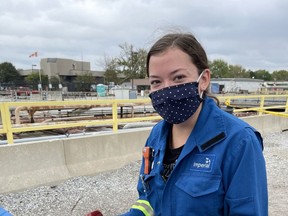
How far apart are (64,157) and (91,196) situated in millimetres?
1091

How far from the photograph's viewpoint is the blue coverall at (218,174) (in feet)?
4.02

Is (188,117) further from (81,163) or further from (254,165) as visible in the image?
(81,163)

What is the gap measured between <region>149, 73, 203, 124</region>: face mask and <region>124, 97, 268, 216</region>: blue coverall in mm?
118

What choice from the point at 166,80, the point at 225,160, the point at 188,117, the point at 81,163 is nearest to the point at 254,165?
the point at 225,160

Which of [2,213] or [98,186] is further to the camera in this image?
[98,186]

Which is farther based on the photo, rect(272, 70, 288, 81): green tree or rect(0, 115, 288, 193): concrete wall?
rect(272, 70, 288, 81): green tree

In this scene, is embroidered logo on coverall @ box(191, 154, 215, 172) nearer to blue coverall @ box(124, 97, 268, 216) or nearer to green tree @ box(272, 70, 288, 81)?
blue coverall @ box(124, 97, 268, 216)

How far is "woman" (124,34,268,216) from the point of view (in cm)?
124

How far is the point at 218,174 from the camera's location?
50.1 inches

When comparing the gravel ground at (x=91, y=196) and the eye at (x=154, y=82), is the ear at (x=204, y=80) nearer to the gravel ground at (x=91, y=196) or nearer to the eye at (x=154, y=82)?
the eye at (x=154, y=82)

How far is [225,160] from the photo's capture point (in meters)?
1.27

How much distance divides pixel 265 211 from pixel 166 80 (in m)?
0.86

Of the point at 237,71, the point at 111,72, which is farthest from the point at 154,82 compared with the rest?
the point at 237,71

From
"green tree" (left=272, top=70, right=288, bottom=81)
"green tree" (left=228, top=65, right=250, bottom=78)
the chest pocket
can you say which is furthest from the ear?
"green tree" (left=272, top=70, right=288, bottom=81)
